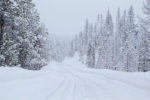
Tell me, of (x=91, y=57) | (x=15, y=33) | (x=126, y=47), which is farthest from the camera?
(x=91, y=57)

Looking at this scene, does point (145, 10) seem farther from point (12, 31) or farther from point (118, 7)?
point (118, 7)

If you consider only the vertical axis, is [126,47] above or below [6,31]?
below

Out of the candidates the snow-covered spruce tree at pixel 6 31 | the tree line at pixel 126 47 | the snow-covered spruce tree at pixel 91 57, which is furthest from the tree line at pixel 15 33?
the snow-covered spruce tree at pixel 91 57

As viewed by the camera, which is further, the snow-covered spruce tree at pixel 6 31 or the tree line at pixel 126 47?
the tree line at pixel 126 47

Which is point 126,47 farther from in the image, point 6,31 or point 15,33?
point 6,31

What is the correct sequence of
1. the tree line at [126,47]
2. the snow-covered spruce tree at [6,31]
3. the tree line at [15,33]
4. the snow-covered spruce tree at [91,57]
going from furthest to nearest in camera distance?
the snow-covered spruce tree at [91,57]
the tree line at [126,47]
the tree line at [15,33]
the snow-covered spruce tree at [6,31]

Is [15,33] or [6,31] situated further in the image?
[15,33]

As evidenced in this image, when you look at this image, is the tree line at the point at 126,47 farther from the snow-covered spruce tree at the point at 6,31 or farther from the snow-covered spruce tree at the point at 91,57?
the snow-covered spruce tree at the point at 6,31

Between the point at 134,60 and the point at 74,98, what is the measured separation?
117 feet

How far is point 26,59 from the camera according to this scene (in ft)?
70.9

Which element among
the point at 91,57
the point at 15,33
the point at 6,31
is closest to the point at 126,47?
the point at 91,57

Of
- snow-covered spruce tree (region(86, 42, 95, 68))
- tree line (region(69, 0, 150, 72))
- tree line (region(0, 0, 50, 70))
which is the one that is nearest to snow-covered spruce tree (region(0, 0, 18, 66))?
tree line (region(0, 0, 50, 70))

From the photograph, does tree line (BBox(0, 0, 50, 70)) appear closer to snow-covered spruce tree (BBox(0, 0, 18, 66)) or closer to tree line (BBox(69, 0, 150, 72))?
snow-covered spruce tree (BBox(0, 0, 18, 66))

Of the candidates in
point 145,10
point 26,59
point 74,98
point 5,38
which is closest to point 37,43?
point 26,59
